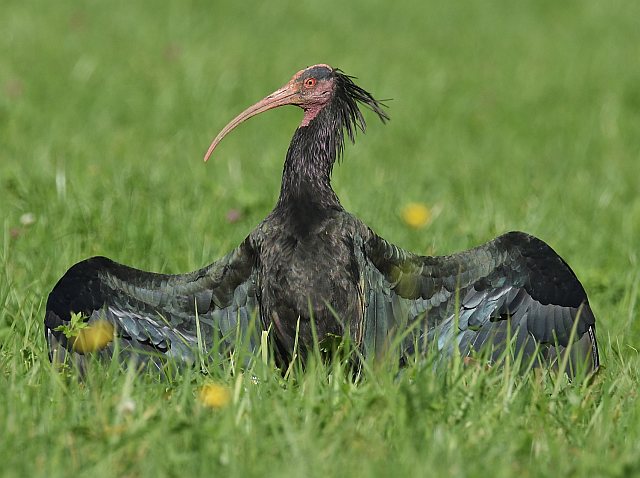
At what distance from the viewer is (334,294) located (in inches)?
184

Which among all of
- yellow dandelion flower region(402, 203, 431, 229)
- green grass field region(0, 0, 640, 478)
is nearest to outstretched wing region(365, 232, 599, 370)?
green grass field region(0, 0, 640, 478)

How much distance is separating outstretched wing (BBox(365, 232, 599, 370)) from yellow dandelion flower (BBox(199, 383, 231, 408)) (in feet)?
3.82

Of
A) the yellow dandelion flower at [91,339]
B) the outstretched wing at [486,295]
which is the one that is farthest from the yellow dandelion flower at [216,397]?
the outstretched wing at [486,295]

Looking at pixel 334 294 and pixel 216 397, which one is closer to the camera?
pixel 216 397

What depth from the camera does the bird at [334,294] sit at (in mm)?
4684

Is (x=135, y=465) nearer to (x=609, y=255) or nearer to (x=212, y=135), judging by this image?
(x=609, y=255)

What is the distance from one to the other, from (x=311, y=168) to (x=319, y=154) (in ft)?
0.26

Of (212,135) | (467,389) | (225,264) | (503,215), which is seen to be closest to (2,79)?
(212,135)

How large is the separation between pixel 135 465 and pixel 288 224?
1.69 m

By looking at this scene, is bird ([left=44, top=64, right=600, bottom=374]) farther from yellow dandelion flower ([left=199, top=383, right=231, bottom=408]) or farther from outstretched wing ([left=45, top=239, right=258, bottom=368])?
yellow dandelion flower ([left=199, top=383, right=231, bottom=408])

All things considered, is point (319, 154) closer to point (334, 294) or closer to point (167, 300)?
point (334, 294)

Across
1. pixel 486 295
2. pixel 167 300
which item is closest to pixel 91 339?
pixel 167 300

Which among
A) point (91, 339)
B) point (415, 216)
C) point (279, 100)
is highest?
point (279, 100)

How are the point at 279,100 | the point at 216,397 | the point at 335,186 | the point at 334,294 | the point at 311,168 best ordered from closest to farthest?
the point at 216,397 < the point at 334,294 < the point at 311,168 < the point at 279,100 < the point at 335,186
